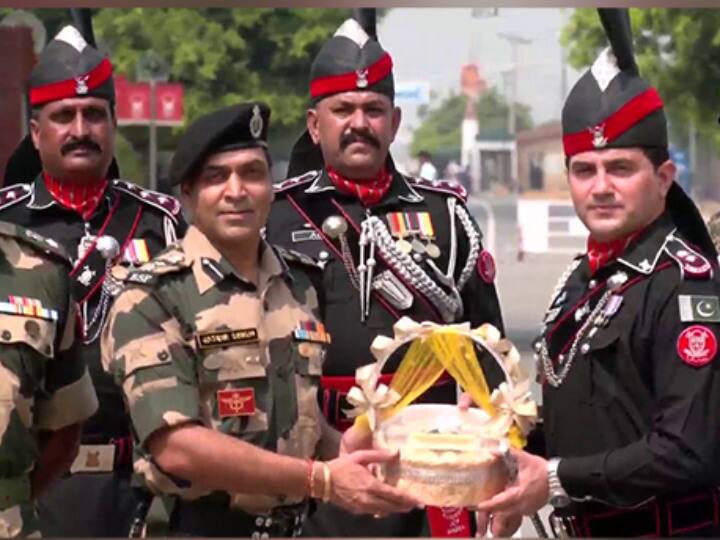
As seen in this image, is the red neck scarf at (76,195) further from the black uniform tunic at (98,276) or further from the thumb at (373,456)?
the thumb at (373,456)

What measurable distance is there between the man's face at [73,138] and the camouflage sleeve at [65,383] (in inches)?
A: 34.4

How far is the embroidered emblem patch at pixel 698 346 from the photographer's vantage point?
3039mm

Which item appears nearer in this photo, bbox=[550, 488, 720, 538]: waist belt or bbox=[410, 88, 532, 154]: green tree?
bbox=[550, 488, 720, 538]: waist belt

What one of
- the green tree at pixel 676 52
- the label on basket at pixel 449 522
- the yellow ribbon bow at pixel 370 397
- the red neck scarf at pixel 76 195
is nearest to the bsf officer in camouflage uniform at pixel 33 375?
the yellow ribbon bow at pixel 370 397

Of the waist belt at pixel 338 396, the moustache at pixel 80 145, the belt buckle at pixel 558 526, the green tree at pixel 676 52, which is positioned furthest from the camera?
the green tree at pixel 676 52

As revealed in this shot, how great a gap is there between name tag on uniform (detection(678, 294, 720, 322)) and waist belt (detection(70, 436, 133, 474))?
1405 mm

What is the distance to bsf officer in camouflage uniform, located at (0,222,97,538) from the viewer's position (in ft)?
9.32

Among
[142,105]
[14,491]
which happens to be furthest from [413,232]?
[14,491]

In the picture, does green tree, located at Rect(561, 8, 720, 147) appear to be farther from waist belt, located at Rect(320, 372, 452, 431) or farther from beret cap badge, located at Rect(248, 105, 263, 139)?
beret cap badge, located at Rect(248, 105, 263, 139)

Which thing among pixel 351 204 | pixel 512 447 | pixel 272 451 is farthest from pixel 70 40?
pixel 512 447

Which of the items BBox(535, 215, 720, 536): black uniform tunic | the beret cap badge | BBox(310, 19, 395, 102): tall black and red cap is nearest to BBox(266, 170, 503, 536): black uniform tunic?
BBox(310, 19, 395, 102): tall black and red cap

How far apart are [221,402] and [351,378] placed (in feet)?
2.93

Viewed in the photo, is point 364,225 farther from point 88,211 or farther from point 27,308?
point 27,308

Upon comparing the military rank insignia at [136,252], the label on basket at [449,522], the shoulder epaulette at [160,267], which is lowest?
the label on basket at [449,522]
